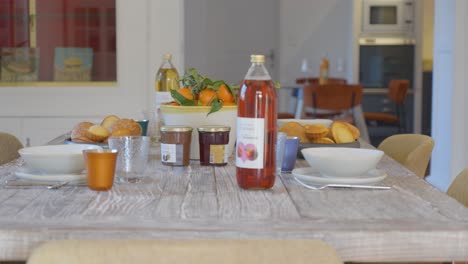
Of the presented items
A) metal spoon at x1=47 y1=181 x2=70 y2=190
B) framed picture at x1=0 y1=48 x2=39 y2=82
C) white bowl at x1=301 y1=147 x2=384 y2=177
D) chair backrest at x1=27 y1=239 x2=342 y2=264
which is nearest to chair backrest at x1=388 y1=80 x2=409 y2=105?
framed picture at x1=0 y1=48 x2=39 y2=82

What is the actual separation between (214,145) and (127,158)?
1.04 feet

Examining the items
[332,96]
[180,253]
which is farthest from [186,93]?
[332,96]

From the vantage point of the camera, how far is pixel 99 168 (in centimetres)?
155

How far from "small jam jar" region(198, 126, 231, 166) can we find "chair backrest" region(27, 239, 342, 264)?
1024 mm

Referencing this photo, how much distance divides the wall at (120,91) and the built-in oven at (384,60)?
16.7 feet

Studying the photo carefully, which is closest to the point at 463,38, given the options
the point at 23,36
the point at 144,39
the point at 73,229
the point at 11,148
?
the point at 144,39

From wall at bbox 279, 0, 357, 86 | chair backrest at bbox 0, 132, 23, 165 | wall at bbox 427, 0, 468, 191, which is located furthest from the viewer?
wall at bbox 279, 0, 357, 86

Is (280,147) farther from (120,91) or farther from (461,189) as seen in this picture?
(120,91)

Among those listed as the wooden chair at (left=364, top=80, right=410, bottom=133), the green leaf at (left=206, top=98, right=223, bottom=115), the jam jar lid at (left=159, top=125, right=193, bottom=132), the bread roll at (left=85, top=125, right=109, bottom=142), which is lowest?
the wooden chair at (left=364, top=80, right=410, bottom=133)

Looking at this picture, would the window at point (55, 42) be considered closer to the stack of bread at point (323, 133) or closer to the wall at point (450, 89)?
the stack of bread at point (323, 133)

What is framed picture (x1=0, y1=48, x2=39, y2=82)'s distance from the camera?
373cm

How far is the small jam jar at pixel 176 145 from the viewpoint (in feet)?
6.30

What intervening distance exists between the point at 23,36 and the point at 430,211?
2.81 metres

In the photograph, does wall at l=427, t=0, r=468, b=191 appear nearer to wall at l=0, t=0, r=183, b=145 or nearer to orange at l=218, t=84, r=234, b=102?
wall at l=0, t=0, r=183, b=145
